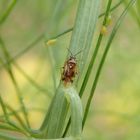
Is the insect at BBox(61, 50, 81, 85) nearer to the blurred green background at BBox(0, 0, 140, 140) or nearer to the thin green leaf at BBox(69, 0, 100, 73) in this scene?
the thin green leaf at BBox(69, 0, 100, 73)

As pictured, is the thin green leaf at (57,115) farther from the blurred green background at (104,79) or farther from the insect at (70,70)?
the blurred green background at (104,79)

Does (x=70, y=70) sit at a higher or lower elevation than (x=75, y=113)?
higher

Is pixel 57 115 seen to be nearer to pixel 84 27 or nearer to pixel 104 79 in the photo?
pixel 84 27

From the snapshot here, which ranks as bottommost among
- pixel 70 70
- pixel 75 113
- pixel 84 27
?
pixel 75 113

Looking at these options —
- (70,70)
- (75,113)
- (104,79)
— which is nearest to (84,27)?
(70,70)

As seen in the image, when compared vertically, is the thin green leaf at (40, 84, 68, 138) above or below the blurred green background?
below

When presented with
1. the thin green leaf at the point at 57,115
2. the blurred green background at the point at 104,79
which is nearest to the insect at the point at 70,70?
the thin green leaf at the point at 57,115

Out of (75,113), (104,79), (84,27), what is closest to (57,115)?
(75,113)

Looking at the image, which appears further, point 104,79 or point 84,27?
point 104,79

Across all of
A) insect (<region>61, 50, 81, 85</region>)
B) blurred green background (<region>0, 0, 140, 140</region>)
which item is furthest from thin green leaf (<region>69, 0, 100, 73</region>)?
blurred green background (<region>0, 0, 140, 140</region>)
